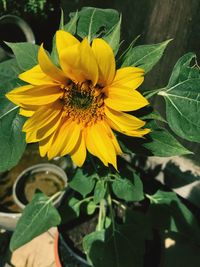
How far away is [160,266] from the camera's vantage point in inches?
65.6

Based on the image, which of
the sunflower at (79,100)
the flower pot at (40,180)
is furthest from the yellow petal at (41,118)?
the flower pot at (40,180)

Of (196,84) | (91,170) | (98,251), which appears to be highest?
(196,84)

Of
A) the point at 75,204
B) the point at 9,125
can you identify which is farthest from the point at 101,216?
the point at 9,125

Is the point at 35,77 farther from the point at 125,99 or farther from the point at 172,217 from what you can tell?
the point at 172,217

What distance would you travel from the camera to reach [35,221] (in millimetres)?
1451

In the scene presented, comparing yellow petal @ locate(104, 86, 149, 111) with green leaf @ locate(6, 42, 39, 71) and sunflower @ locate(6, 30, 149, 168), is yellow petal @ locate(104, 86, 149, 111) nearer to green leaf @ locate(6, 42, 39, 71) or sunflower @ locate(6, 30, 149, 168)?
sunflower @ locate(6, 30, 149, 168)

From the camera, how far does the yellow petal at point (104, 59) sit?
2.80ft

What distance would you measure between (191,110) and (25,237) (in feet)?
2.32

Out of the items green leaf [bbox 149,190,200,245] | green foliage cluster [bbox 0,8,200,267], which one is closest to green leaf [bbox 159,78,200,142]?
green foliage cluster [bbox 0,8,200,267]

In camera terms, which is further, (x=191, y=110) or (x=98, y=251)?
(x=98, y=251)

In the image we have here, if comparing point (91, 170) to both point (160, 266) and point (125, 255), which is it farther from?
point (160, 266)

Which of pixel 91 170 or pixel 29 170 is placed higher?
pixel 91 170

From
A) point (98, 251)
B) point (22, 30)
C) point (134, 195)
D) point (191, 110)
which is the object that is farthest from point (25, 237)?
point (22, 30)

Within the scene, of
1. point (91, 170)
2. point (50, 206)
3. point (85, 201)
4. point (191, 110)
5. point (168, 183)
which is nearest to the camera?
point (191, 110)
